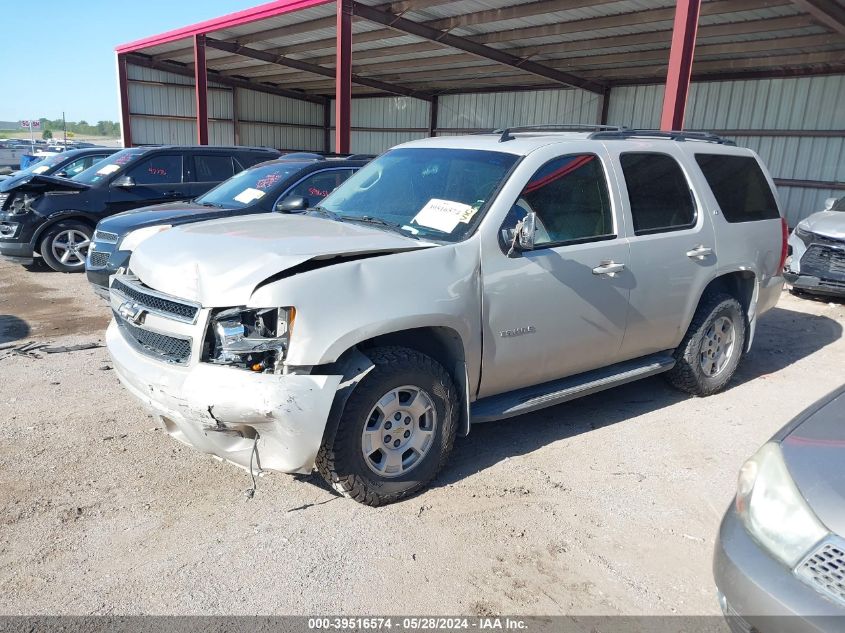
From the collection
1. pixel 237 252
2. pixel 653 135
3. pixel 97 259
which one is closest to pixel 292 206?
pixel 237 252

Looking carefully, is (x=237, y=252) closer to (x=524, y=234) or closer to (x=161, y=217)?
(x=524, y=234)

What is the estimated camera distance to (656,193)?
4648mm

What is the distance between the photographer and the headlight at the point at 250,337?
119 inches

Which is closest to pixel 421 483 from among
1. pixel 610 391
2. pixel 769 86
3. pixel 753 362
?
pixel 610 391

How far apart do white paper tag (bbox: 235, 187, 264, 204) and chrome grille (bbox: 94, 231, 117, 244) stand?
1.41 meters

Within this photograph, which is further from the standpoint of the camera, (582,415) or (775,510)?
(582,415)

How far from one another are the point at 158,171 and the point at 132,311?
710 cm

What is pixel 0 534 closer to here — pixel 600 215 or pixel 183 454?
pixel 183 454

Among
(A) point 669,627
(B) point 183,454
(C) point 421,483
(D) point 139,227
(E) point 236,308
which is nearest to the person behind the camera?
(A) point 669,627

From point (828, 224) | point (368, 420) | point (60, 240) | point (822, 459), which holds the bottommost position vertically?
point (60, 240)

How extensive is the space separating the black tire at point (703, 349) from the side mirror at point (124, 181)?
7.96 metres

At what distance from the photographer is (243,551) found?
3.12 m

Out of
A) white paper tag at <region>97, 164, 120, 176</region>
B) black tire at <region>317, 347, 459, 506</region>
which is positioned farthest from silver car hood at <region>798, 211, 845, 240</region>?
white paper tag at <region>97, 164, 120, 176</region>

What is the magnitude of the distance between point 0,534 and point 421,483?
2.08m
